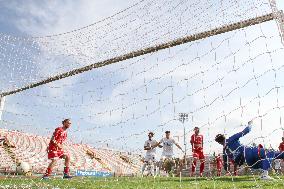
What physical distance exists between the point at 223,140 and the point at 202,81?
2103 mm

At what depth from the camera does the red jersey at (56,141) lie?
10.3 m

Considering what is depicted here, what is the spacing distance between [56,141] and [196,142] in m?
5.64

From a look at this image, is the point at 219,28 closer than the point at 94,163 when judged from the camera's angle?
Yes

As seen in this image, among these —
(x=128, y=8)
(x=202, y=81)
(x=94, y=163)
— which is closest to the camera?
(x=202, y=81)

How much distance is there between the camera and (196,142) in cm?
1362

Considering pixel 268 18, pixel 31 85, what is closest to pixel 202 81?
pixel 268 18

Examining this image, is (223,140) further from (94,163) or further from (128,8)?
(94,163)

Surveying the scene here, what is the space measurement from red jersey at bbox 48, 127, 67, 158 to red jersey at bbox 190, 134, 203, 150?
207 inches

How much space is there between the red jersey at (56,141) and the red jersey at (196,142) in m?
5.27

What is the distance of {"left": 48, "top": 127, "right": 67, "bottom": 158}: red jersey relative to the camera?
1033 cm

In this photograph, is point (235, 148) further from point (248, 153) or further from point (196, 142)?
point (196, 142)

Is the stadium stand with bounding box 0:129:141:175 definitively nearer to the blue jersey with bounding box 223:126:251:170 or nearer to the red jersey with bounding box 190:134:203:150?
the red jersey with bounding box 190:134:203:150

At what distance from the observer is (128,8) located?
36.9ft

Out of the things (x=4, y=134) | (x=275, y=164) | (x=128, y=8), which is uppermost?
(x=128, y=8)
